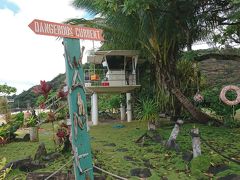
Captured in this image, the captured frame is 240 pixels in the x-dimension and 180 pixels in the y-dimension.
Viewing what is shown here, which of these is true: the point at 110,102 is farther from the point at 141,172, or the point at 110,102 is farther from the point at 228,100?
the point at 141,172

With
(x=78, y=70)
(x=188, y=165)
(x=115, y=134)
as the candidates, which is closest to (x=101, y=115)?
(x=115, y=134)

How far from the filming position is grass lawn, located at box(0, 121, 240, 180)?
611 centimetres

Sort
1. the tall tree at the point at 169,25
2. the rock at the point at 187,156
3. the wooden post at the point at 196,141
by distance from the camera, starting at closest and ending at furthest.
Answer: the wooden post at the point at 196,141 < the rock at the point at 187,156 < the tall tree at the point at 169,25

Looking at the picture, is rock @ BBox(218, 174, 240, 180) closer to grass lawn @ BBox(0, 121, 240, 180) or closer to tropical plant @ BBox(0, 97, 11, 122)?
grass lawn @ BBox(0, 121, 240, 180)

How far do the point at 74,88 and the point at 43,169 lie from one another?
7.95 ft

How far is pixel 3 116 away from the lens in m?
13.5

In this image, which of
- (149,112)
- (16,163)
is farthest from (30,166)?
(149,112)

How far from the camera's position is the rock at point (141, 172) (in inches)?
241

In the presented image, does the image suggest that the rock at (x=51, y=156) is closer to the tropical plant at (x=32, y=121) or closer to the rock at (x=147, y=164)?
the rock at (x=147, y=164)

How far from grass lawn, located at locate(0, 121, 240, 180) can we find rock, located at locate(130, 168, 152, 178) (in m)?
0.06

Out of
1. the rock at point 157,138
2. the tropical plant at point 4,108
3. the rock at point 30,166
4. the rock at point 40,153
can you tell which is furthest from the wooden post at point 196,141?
the tropical plant at point 4,108

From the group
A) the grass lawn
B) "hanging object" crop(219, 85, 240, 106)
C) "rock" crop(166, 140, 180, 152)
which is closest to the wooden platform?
the grass lawn

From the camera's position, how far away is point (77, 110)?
4578 millimetres

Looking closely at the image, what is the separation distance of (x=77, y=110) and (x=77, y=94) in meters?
0.24
